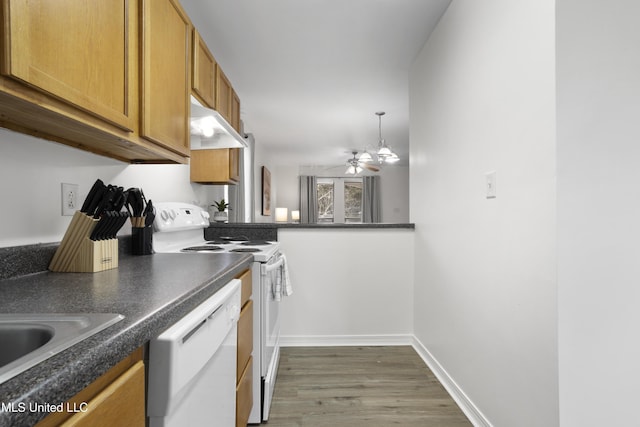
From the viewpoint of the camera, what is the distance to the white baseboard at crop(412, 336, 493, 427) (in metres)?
1.77

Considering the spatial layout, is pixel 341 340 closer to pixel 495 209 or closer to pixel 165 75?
pixel 495 209

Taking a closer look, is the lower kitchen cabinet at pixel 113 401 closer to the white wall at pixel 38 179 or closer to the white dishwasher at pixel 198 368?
the white dishwasher at pixel 198 368

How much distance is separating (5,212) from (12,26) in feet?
2.09

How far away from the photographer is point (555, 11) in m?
1.19

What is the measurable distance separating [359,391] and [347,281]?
0.94m

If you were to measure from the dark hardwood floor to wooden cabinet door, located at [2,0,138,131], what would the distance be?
65.1 inches

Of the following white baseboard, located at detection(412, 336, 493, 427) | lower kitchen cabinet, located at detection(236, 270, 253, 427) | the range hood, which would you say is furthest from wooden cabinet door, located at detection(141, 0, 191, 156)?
white baseboard, located at detection(412, 336, 493, 427)

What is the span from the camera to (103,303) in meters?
0.79

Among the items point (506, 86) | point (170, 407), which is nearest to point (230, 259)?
point (170, 407)

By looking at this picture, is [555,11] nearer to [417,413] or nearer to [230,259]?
[230,259]

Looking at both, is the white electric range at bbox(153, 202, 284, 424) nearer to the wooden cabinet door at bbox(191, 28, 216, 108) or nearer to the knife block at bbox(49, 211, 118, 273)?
the knife block at bbox(49, 211, 118, 273)

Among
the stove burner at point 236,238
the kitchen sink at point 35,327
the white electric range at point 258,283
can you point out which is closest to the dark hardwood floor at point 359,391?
Result: the white electric range at point 258,283

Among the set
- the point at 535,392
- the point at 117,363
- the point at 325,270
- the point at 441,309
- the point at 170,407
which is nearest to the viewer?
the point at 117,363

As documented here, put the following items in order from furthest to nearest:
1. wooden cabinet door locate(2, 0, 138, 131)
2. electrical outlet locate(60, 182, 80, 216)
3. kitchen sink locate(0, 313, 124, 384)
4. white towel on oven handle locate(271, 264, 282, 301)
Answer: white towel on oven handle locate(271, 264, 282, 301), electrical outlet locate(60, 182, 80, 216), wooden cabinet door locate(2, 0, 138, 131), kitchen sink locate(0, 313, 124, 384)
